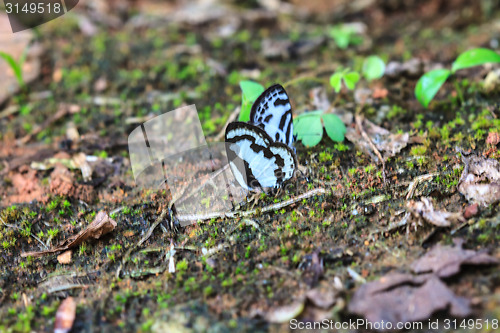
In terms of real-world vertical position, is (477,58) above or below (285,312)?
above

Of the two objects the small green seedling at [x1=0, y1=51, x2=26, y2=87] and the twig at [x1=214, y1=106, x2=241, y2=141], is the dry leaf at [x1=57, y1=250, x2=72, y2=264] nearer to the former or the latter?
the twig at [x1=214, y1=106, x2=241, y2=141]

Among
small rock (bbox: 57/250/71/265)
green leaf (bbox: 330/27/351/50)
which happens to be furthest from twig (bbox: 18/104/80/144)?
green leaf (bbox: 330/27/351/50)

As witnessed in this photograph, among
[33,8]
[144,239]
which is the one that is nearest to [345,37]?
[144,239]

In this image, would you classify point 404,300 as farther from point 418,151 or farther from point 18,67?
point 18,67

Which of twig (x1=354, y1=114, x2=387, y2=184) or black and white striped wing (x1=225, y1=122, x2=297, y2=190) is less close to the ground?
black and white striped wing (x1=225, y1=122, x2=297, y2=190)

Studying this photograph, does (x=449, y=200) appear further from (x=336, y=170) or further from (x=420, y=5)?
(x=420, y=5)

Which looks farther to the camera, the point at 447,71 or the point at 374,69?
the point at 374,69

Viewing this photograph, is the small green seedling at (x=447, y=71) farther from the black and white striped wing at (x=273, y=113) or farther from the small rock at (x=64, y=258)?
the small rock at (x=64, y=258)
